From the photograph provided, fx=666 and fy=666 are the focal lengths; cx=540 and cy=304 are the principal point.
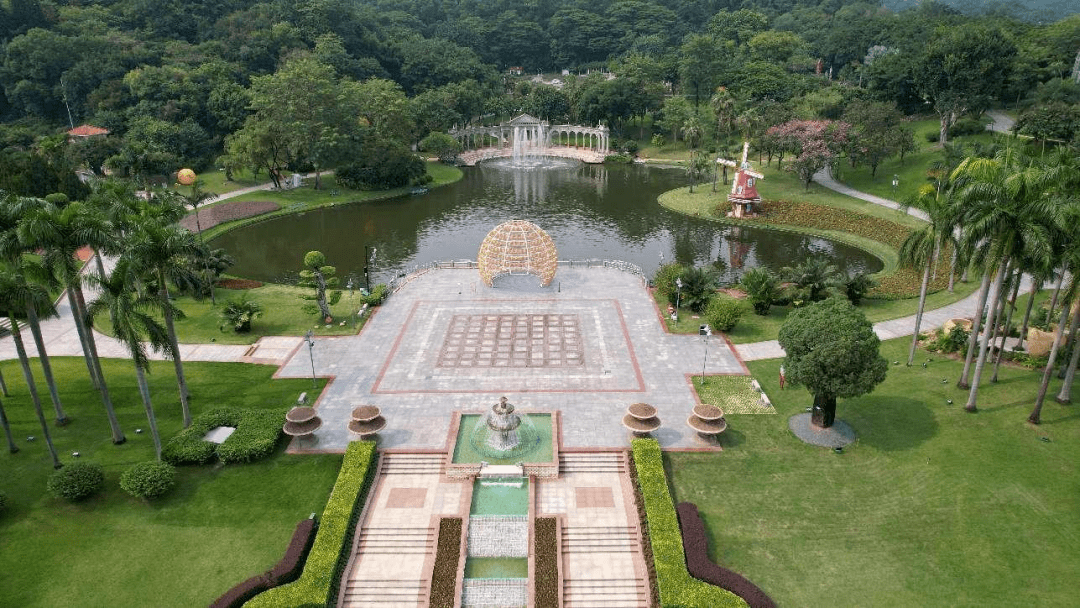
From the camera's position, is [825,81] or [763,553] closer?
[763,553]

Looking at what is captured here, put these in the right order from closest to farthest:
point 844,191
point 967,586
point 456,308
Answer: point 967,586 → point 456,308 → point 844,191

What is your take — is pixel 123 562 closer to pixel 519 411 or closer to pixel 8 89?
pixel 519 411

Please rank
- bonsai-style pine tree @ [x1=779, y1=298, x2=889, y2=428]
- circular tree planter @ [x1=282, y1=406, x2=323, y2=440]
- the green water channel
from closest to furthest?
bonsai-style pine tree @ [x1=779, y1=298, x2=889, y2=428] < the green water channel < circular tree planter @ [x1=282, y1=406, x2=323, y2=440]

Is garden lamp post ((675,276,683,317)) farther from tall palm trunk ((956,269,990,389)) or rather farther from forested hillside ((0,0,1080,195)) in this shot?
forested hillside ((0,0,1080,195))

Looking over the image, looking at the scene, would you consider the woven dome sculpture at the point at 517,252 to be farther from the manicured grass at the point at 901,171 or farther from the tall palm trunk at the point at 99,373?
the manicured grass at the point at 901,171

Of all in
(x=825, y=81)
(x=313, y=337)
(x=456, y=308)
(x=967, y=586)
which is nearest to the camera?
(x=967, y=586)

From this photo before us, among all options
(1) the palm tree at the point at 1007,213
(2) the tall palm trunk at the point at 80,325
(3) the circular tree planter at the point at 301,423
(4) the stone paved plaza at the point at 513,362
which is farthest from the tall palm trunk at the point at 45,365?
(1) the palm tree at the point at 1007,213

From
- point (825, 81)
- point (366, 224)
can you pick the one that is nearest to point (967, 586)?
point (366, 224)

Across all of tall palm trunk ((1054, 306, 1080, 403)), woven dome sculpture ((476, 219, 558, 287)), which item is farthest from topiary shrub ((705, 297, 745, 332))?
tall palm trunk ((1054, 306, 1080, 403))
